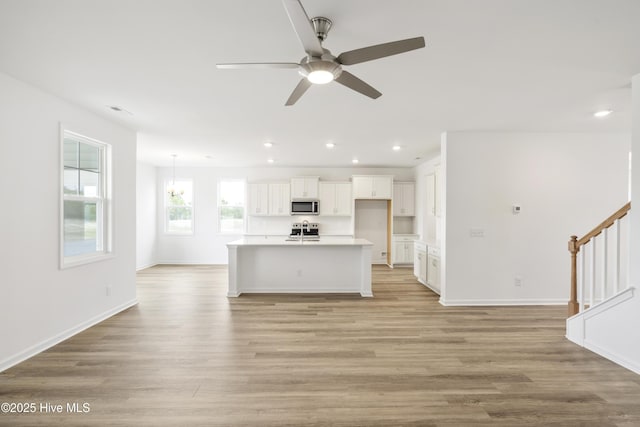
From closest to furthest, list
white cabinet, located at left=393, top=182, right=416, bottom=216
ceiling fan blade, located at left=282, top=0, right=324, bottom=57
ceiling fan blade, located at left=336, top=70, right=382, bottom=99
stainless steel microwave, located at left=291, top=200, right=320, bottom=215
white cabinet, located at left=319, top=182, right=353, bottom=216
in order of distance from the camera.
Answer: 1. ceiling fan blade, located at left=282, top=0, right=324, bottom=57
2. ceiling fan blade, located at left=336, top=70, right=382, bottom=99
3. stainless steel microwave, located at left=291, top=200, right=320, bottom=215
4. white cabinet, located at left=319, top=182, right=353, bottom=216
5. white cabinet, located at left=393, top=182, right=416, bottom=216

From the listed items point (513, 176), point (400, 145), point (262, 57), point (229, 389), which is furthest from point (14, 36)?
point (513, 176)

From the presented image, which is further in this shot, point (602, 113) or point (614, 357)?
point (602, 113)

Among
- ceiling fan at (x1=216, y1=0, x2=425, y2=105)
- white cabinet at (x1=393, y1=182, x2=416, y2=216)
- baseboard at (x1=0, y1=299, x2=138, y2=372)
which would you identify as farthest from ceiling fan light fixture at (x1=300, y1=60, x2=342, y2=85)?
white cabinet at (x1=393, y1=182, x2=416, y2=216)

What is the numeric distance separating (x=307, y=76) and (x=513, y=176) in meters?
4.04

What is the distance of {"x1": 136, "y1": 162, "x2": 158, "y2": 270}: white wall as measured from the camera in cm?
746

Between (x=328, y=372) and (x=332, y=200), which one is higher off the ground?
(x=332, y=200)

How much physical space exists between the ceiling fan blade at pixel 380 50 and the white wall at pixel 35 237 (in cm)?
317

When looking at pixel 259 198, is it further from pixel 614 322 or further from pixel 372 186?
pixel 614 322

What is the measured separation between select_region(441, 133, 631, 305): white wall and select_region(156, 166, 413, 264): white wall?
3.74 m

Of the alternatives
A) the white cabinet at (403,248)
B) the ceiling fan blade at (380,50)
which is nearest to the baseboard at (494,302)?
the white cabinet at (403,248)

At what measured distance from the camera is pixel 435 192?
577 centimetres

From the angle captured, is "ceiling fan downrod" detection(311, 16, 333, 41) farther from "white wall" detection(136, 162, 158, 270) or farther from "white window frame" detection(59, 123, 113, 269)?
"white wall" detection(136, 162, 158, 270)

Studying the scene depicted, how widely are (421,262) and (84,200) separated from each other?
225 inches

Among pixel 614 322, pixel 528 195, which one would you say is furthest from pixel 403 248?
pixel 614 322
